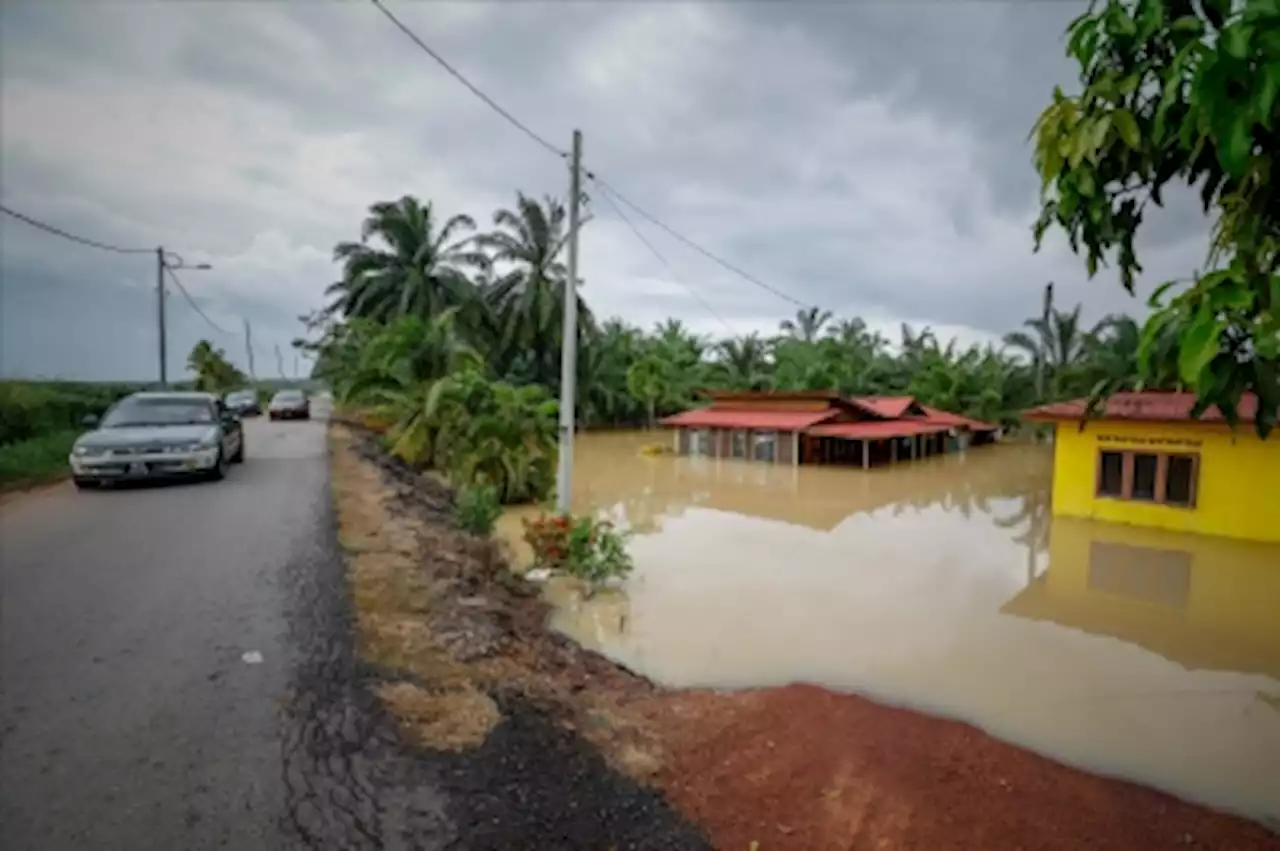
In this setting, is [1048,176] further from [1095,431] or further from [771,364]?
[771,364]

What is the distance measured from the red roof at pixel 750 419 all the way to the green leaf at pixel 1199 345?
87.3 feet

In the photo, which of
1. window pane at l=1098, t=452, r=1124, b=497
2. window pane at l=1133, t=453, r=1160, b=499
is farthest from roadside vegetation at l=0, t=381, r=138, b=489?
window pane at l=1133, t=453, r=1160, b=499

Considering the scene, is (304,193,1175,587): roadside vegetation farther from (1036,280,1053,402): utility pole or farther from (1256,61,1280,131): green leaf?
(1256,61,1280,131): green leaf

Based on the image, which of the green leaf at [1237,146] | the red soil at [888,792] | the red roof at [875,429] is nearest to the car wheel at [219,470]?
the red soil at [888,792]

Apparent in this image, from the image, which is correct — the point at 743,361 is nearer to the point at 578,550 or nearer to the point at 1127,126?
the point at 578,550

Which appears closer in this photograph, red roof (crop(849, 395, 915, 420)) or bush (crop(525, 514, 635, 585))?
bush (crop(525, 514, 635, 585))

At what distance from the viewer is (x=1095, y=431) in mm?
16594

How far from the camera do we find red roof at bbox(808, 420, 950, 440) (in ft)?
90.2

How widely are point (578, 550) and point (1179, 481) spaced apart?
13.7 metres

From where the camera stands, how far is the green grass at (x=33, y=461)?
11546mm

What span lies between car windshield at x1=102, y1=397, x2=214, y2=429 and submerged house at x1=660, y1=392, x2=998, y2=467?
67.5ft

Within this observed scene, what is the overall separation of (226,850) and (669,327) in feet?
159

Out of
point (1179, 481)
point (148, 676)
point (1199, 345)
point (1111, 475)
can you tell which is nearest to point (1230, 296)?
point (1199, 345)

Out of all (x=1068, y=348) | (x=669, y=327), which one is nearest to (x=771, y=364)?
(x=669, y=327)
